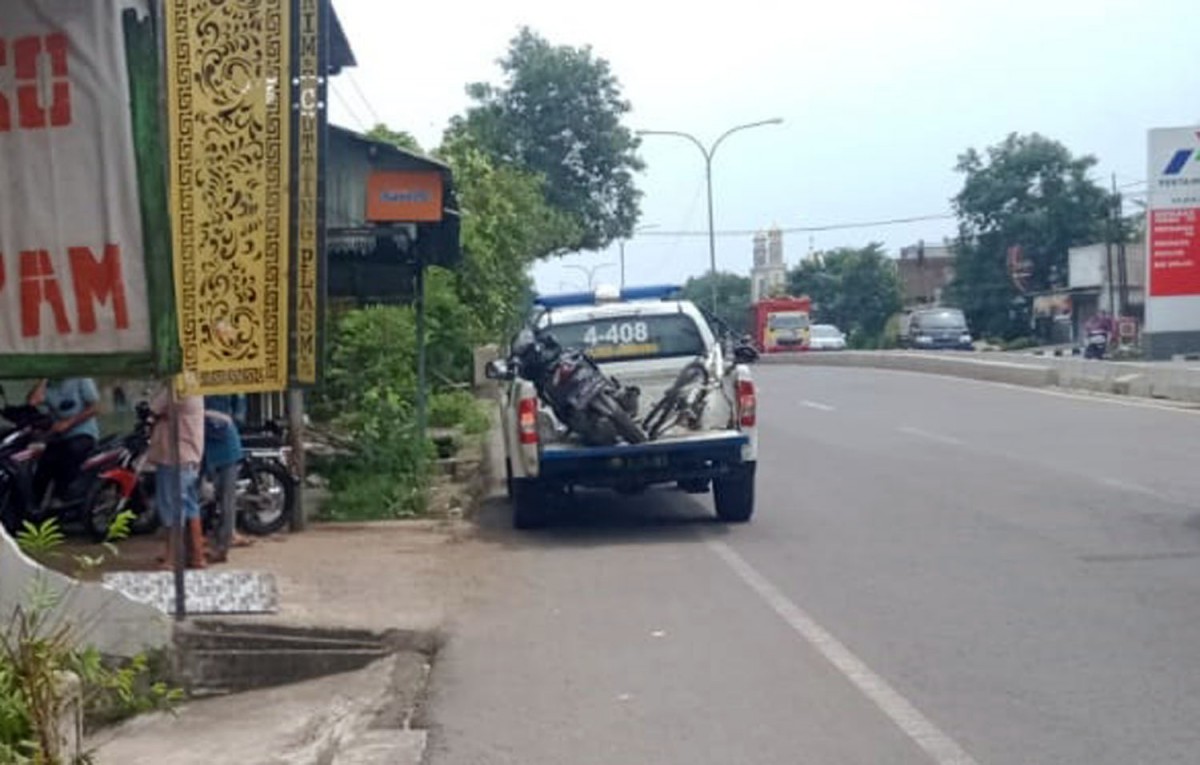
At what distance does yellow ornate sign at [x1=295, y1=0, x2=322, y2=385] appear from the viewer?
10.2 metres

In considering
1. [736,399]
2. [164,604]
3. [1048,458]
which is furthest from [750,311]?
[164,604]

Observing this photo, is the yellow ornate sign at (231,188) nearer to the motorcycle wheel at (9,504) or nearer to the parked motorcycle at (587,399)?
the motorcycle wheel at (9,504)

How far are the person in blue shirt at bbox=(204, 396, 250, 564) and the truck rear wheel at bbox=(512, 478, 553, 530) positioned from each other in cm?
272

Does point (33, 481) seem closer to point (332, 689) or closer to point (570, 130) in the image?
point (332, 689)

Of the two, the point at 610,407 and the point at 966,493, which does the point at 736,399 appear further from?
the point at 966,493

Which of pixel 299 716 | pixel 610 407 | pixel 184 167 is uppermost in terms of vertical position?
pixel 184 167

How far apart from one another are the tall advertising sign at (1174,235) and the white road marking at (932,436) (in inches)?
715

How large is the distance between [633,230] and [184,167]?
35.4 m

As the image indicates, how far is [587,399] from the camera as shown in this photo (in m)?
13.1

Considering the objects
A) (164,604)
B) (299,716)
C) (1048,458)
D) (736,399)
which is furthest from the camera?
(1048,458)

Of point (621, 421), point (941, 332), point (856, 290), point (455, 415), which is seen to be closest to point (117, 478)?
point (621, 421)

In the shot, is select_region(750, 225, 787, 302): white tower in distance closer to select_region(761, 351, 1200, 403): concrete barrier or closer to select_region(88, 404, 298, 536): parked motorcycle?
select_region(761, 351, 1200, 403): concrete barrier

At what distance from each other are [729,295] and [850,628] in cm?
10261

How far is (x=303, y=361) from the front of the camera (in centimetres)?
1061
